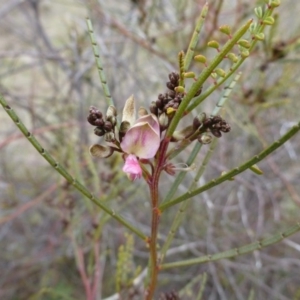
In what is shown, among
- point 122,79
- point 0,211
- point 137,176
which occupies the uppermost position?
point 122,79

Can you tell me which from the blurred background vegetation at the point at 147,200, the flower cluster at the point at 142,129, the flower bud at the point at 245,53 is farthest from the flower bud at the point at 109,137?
the blurred background vegetation at the point at 147,200

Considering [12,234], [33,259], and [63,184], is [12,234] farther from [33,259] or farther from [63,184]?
[63,184]

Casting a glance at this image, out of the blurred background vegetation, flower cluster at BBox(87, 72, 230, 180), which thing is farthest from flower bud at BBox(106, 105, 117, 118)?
the blurred background vegetation

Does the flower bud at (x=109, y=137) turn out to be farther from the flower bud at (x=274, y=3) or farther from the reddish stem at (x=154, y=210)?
the flower bud at (x=274, y=3)

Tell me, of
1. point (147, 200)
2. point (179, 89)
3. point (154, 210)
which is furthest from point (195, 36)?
point (147, 200)

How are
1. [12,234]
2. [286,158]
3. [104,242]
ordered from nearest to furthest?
1. [104,242]
2. [286,158]
3. [12,234]

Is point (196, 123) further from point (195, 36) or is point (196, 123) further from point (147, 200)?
point (147, 200)

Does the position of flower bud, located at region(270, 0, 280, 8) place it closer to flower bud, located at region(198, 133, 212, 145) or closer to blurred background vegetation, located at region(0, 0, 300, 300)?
flower bud, located at region(198, 133, 212, 145)

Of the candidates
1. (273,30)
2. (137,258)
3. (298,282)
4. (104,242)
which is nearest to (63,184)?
(273,30)
